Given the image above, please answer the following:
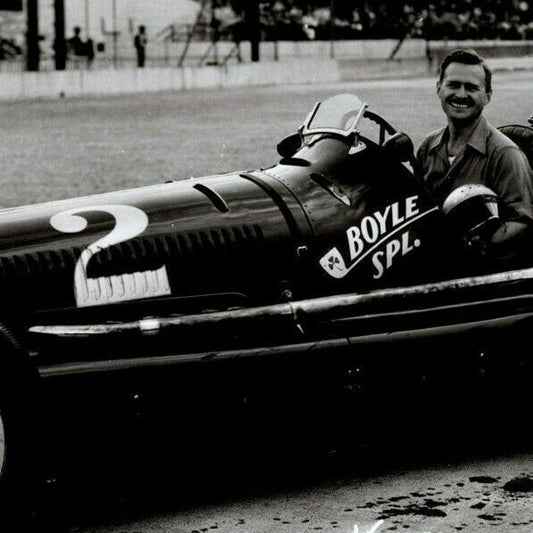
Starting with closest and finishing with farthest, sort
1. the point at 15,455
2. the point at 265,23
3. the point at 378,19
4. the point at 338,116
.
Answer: the point at 15,455 < the point at 338,116 < the point at 265,23 < the point at 378,19

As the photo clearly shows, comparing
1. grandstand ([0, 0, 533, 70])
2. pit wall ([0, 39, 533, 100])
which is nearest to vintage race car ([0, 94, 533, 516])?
pit wall ([0, 39, 533, 100])

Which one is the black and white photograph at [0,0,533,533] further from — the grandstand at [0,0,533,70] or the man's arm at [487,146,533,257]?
the grandstand at [0,0,533,70]

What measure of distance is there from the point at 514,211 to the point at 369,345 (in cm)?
87

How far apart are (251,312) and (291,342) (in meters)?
0.16

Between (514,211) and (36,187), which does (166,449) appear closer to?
(514,211)

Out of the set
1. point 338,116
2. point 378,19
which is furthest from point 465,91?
point 378,19

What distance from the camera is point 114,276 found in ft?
12.4

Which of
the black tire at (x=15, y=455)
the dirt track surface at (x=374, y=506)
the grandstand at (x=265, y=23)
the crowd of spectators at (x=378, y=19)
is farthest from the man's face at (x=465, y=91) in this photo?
the crowd of spectators at (x=378, y=19)

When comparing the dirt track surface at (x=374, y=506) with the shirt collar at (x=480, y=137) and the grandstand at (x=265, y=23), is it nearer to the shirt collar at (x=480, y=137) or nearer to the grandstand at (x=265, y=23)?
the shirt collar at (x=480, y=137)

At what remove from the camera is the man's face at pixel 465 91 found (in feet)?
15.0

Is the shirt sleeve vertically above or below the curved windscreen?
below

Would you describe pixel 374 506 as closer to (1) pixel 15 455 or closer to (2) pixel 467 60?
(1) pixel 15 455

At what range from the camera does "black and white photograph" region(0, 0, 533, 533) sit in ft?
11.8

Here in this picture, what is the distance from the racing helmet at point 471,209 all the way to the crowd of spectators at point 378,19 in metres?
40.4
